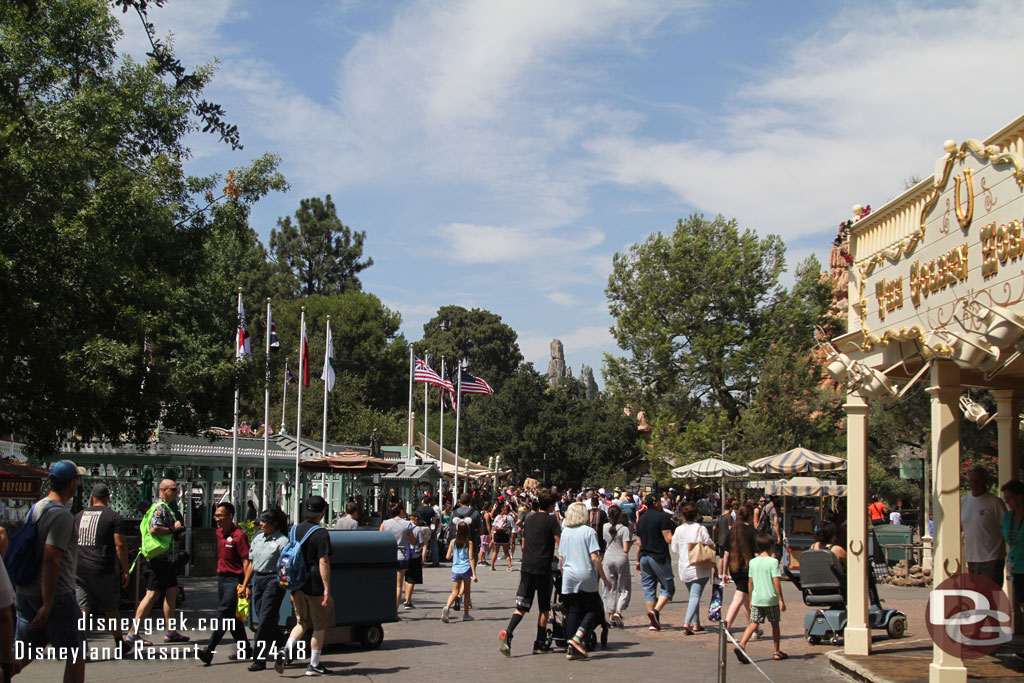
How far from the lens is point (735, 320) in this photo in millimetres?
49594

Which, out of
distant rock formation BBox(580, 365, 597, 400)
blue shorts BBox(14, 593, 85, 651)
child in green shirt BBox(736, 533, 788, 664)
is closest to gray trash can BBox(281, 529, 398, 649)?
child in green shirt BBox(736, 533, 788, 664)

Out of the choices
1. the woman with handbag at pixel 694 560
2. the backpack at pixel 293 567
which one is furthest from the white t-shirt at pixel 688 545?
the backpack at pixel 293 567

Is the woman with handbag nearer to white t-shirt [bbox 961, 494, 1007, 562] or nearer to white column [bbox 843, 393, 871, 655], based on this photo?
white column [bbox 843, 393, 871, 655]

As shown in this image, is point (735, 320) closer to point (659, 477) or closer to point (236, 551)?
point (659, 477)

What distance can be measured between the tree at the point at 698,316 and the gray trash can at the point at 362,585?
3830cm

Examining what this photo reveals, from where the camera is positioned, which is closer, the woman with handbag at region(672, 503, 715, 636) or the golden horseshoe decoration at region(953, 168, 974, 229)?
the golden horseshoe decoration at region(953, 168, 974, 229)

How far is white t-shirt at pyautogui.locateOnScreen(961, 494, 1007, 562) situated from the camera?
382 inches

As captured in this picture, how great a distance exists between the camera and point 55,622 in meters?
6.58

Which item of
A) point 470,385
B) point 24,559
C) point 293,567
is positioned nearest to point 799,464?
point 293,567

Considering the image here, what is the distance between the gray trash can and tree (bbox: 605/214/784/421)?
38.3 meters

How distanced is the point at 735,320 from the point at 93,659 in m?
42.4

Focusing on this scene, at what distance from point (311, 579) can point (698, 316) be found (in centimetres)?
4157

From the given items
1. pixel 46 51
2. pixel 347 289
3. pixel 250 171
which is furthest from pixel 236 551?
pixel 347 289

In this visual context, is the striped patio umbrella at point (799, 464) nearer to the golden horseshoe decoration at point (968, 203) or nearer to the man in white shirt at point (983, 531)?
the man in white shirt at point (983, 531)
